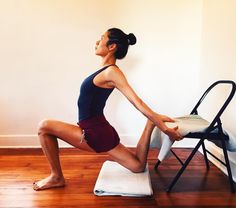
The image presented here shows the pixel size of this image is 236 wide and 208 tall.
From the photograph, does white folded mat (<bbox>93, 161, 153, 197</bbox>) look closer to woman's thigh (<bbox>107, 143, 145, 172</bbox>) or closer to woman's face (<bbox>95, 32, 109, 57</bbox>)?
woman's thigh (<bbox>107, 143, 145, 172</bbox>)

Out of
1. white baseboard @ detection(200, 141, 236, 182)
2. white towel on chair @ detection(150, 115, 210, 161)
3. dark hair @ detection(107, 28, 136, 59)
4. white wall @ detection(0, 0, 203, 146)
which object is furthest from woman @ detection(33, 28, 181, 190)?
white wall @ detection(0, 0, 203, 146)

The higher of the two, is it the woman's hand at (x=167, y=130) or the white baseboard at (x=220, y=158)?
the woman's hand at (x=167, y=130)

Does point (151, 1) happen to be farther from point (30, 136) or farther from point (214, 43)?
point (30, 136)

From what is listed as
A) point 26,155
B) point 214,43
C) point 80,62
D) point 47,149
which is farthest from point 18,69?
point 214,43

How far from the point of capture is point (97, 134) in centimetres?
208

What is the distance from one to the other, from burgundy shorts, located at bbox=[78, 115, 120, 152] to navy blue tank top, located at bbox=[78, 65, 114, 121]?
42mm

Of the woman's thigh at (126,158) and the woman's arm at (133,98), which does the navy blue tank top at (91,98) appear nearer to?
the woman's arm at (133,98)

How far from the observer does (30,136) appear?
3109 mm

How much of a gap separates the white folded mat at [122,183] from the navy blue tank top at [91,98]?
0.49m

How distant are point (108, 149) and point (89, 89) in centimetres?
45

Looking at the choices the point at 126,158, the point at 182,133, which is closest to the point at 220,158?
the point at 182,133

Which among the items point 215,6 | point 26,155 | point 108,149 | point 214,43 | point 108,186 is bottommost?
point 26,155

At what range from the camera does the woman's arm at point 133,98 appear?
6.22 ft

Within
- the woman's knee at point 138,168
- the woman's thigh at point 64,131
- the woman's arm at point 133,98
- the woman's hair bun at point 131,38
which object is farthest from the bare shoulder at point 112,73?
the woman's knee at point 138,168
